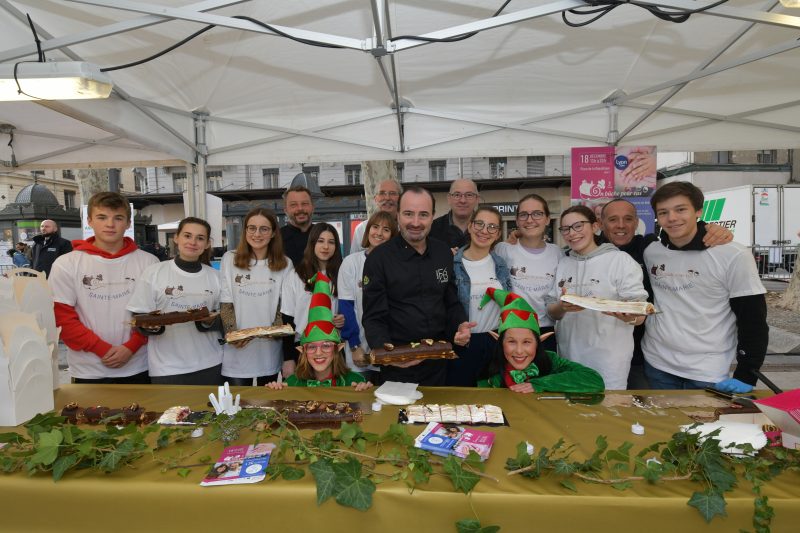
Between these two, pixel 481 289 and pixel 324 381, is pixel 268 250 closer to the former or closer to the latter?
pixel 324 381

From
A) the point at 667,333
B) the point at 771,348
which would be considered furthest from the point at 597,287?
the point at 771,348

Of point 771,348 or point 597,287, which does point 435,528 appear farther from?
point 771,348

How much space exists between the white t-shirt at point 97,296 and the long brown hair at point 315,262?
1.11m

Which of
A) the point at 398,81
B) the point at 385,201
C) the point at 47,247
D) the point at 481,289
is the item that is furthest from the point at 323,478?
the point at 47,247

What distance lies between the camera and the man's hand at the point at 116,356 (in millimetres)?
2871

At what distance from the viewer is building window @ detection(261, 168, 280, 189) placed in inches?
1008

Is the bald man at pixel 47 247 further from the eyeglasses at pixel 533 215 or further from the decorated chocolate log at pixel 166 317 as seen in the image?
the eyeglasses at pixel 533 215

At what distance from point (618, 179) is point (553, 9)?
3.03 meters

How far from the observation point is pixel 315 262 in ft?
10.9

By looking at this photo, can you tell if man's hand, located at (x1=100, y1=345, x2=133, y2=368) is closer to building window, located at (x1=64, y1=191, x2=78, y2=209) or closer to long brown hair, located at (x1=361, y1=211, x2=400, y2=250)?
long brown hair, located at (x1=361, y1=211, x2=400, y2=250)

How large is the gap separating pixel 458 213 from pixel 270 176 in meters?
23.6

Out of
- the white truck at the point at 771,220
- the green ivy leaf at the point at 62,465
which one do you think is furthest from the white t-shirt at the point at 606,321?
the white truck at the point at 771,220

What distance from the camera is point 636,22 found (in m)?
3.46

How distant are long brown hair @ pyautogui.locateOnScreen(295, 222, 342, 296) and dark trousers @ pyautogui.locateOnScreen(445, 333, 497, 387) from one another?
108 centimetres
